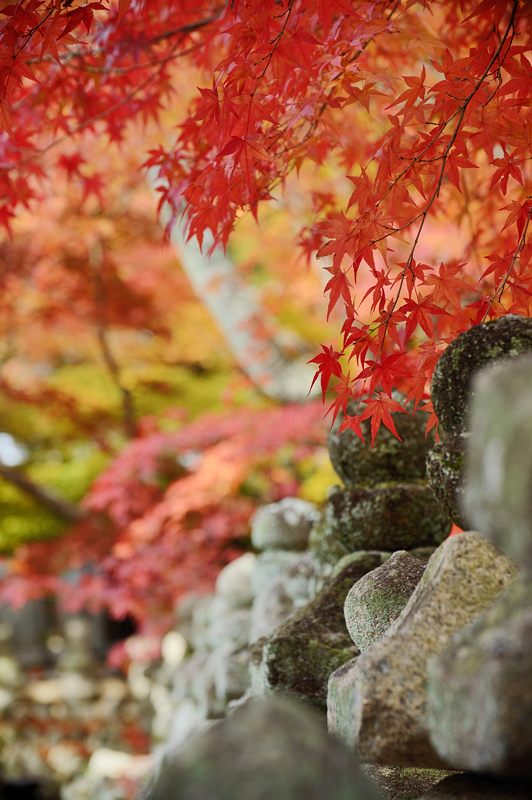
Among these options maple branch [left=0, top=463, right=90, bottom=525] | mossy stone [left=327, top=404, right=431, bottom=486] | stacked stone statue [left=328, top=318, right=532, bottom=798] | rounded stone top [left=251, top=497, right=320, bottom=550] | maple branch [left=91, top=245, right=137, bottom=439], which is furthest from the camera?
maple branch [left=91, top=245, right=137, bottom=439]

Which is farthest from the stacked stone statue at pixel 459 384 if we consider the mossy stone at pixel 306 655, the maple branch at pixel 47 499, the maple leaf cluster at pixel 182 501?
the maple branch at pixel 47 499

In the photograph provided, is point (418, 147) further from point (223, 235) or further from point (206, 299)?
point (206, 299)

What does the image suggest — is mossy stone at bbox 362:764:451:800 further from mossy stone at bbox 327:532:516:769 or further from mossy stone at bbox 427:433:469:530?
mossy stone at bbox 427:433:469:530

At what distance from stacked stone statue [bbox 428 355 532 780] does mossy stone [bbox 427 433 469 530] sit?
1.94 feet

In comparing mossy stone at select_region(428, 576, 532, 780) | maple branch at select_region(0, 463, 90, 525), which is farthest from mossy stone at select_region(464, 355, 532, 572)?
maple branch at select_region(0, 463, 90, 525)

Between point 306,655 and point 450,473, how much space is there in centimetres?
85

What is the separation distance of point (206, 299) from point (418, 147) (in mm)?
4556

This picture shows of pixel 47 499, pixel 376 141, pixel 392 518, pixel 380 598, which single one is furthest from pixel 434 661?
pixel 47 499

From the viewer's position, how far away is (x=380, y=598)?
1.99 m

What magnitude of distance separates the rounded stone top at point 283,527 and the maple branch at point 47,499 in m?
3.24

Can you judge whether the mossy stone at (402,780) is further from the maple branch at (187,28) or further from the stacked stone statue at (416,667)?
the maple branch at (187,28)

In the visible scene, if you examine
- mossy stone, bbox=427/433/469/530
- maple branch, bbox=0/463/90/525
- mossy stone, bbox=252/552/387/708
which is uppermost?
maple branch, bbox=0/463/90/525

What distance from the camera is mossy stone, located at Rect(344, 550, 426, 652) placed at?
6.45 feet

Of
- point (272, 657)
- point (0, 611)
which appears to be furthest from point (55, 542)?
point (272, 657)
